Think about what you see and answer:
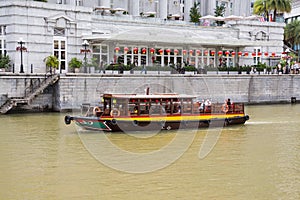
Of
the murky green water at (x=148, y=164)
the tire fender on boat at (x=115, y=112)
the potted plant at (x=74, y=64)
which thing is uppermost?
the potted plant at (x=74, y=64)

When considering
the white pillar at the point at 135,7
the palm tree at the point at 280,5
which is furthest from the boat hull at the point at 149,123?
the palm tree at the point at 280,5

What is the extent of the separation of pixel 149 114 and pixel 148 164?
929 cm

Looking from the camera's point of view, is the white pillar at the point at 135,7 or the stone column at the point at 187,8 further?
the stone column at the point at 187,8

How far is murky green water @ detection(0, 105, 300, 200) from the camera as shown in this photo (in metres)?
17.5

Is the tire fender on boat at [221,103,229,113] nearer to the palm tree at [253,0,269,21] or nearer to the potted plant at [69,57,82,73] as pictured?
the potted plant at [69,57,82,73]

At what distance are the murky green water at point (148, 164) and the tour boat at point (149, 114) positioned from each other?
0.80 meters

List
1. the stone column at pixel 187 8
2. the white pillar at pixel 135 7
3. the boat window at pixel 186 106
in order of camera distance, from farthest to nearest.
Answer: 1. the stone column at pixel 187 8
2. the white pillar at pixel 135 7
3. the boat window at pixel 186 106

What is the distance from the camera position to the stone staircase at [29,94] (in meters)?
37.4

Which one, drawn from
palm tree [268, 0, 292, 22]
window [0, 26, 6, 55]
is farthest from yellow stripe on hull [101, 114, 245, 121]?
palm tree [268, 0, 292, 22]

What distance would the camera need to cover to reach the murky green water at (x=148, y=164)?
17531 mm

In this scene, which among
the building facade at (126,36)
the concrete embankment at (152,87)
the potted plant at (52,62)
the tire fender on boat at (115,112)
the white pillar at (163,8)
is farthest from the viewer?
the white pillar at (163,8)

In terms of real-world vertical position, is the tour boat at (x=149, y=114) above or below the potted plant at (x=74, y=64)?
below

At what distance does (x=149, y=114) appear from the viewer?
30.5 m

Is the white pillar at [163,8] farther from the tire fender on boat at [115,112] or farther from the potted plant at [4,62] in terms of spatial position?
the tire fender on boat at [115,112]
